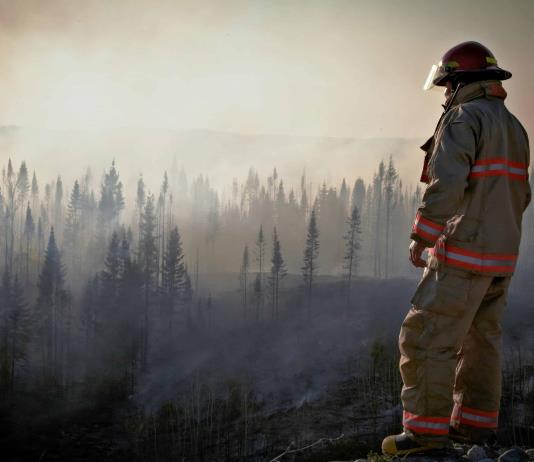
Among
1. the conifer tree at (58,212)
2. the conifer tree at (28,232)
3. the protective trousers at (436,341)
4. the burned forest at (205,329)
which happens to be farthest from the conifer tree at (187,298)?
the protective trousers at (436,341)

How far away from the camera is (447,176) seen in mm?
5012

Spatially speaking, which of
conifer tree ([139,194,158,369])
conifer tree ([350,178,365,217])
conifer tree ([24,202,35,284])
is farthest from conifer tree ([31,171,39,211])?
conifer tree ([350,178,365,217])

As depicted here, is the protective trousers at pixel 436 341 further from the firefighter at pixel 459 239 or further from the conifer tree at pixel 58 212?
the conifer tree at pixel 58 212

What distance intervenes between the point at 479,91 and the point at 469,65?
27 centimetres

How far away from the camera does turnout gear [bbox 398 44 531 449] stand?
16.8 feet

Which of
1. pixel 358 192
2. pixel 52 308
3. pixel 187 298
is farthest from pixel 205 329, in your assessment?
pixel 358 192

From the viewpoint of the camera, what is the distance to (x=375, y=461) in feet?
17.4

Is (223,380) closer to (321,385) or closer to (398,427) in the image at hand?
(321,385)

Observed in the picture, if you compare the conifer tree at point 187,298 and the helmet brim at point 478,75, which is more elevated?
the helmet brim at point 478,75

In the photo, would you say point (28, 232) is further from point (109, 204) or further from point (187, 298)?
point (187, 298)

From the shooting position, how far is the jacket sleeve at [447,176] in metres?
5.01

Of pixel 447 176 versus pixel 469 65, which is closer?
pixel 447 176

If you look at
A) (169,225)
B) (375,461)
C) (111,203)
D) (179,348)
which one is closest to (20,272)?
(111,203)

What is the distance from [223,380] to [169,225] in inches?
2050
